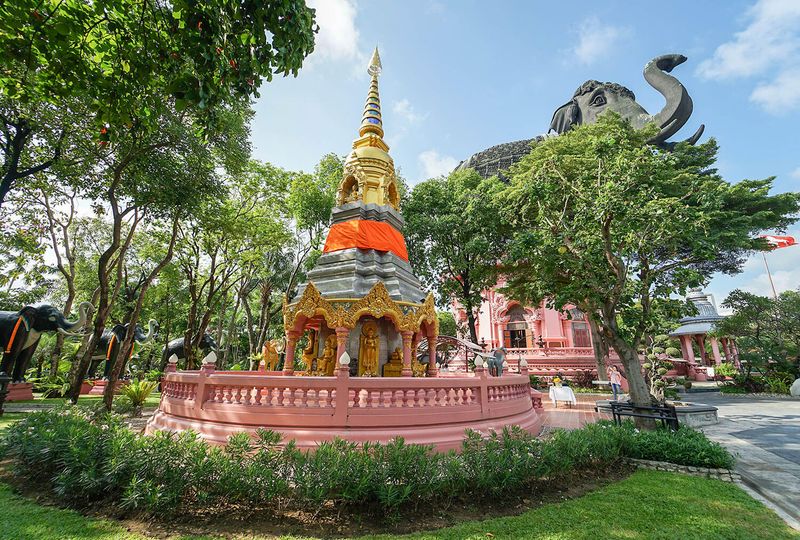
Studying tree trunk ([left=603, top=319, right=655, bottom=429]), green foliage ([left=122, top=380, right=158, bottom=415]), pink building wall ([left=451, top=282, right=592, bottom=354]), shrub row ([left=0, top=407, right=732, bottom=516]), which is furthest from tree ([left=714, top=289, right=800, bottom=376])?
green foliage ([left=122, top=380, right=158, bottom=415])

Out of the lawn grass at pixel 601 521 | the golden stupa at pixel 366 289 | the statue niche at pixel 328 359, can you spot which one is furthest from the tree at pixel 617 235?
the statue niche at pixel 328 359

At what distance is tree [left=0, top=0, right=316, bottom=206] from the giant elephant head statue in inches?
1104

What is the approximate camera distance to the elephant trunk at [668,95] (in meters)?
30.6

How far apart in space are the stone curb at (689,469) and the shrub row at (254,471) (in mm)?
2384

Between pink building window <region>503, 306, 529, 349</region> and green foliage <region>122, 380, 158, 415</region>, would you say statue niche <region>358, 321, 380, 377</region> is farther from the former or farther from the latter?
pink building window <region>503, 306, 529, 349</region>

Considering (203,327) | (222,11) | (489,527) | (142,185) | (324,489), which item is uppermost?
(142,185)

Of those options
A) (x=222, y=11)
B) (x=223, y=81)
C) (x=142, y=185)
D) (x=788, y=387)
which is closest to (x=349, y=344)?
(x=223, y=81)

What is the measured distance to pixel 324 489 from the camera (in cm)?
492

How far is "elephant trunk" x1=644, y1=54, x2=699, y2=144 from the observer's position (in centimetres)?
3059

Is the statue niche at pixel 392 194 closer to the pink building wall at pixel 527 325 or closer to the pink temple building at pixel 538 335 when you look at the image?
the pink temple building at pixel 538 335

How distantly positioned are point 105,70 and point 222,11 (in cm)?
291

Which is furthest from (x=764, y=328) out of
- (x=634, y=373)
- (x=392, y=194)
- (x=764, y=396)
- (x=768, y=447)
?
(x=392, y=194)

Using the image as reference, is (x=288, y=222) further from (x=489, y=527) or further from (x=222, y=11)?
(x=489, y=527)

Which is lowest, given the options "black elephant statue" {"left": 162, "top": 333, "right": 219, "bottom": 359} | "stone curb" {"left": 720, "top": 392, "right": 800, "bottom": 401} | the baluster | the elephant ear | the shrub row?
the shrub row
